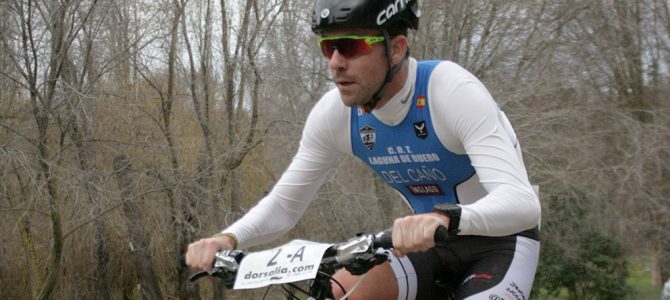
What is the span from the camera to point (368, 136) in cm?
352

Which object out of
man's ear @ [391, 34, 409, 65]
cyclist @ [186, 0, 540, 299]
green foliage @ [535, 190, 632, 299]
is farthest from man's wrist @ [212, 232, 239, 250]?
green foliage @ [535, 190, 632, 299]

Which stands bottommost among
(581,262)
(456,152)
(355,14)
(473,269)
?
(581,262)

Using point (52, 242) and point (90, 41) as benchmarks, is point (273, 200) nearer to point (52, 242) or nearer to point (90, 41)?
point (90, 41)

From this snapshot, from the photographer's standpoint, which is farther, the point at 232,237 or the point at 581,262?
the point at 581,262

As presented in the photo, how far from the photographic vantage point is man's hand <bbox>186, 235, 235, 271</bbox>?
3.17 metres

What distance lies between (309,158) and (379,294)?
30.5 inches

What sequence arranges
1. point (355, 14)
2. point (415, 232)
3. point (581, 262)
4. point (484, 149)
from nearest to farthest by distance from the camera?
point (415, 232) < point (484, 149) < point (355, 14) < point (581, 262)

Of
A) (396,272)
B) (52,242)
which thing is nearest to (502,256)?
(396,272)

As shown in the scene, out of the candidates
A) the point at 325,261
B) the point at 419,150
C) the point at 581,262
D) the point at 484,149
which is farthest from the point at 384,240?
the point at 581,262

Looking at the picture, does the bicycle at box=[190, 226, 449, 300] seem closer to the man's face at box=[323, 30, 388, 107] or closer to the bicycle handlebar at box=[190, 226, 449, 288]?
the bicycle handlebar at box=[190, 226, 449, 288]

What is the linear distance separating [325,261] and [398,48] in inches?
39.9

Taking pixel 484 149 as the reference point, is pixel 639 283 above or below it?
below

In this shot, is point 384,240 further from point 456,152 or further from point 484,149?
point 456,152

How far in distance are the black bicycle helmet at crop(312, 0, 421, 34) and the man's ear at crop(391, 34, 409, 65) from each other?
0.26 feet
